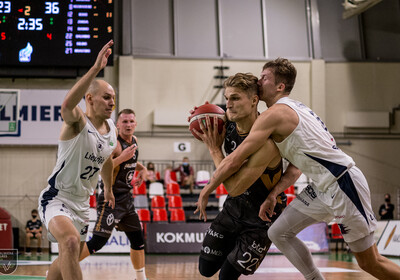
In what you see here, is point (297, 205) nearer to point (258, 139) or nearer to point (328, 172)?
point (328, 172)

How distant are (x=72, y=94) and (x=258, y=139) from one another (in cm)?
155

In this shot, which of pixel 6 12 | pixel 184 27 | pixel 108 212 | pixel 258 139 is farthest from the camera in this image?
pixel 184 27

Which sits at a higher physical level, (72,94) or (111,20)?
(111,20)

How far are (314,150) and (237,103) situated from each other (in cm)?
68

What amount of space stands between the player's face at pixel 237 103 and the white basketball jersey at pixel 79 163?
133 cm

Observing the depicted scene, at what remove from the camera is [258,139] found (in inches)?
158

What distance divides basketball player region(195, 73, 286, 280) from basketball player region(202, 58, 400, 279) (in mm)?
99

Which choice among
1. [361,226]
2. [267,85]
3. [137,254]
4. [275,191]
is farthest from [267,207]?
[137,254]

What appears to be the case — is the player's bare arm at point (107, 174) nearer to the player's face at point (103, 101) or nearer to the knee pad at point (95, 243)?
the player's face at point (103, 101)

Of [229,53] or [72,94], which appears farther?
[229,53]

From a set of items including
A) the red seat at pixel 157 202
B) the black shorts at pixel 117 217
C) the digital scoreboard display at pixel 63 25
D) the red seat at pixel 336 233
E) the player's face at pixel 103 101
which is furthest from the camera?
the red seat at pixel 336 233

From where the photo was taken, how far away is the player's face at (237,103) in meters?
4.30

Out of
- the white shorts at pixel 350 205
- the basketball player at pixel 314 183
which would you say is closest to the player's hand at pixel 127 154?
the basketball player at pixel 314 183

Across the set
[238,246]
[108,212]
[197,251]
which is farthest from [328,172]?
[197,251]
